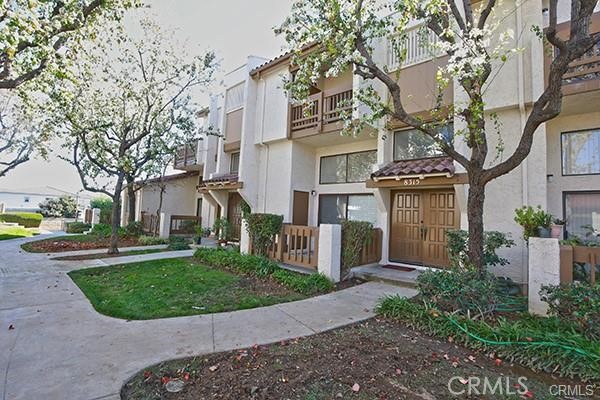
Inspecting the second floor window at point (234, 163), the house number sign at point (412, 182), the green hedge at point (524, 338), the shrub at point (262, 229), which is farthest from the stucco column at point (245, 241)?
the green hedge at point (524, 338)

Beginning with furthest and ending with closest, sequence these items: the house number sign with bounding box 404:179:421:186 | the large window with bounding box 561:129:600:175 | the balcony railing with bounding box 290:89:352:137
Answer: the balcony railing with bounding box 290:89:352:137
the house number sign with bounding box 404:179:421:186
the large window with bounding box 561:129:600:175

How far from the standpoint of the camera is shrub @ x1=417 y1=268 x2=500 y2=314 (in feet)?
16.1

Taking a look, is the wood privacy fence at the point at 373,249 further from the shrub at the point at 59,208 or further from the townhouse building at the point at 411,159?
the shrub at the point at 59,208

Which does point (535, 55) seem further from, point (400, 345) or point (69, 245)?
point (69, 245)

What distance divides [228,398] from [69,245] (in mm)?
13931

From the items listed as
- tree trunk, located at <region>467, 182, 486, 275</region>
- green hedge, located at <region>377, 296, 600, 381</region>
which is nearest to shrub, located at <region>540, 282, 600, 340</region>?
green hedge, located at <region>377, 296, 600, 381</region>

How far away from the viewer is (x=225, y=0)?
10.1 metres

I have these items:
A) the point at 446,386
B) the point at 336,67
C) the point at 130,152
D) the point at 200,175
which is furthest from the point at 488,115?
the point at 200,175

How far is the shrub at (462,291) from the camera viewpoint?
4896 millimetres

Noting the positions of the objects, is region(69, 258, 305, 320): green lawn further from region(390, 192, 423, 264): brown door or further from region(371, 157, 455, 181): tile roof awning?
region(371, 157, 455, 181): tile roof awning

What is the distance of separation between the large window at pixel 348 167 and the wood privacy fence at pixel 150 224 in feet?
32.6

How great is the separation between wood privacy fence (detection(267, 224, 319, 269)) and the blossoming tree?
11.3 ft

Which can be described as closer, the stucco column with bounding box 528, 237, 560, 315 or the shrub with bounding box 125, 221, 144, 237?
the stucco column with bounding box 528, 237, 560, 315

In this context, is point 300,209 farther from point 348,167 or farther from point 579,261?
point 579,261
